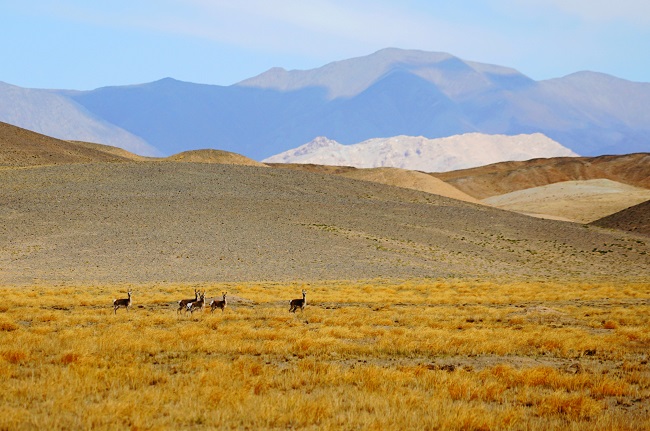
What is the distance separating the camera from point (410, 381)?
543 inches

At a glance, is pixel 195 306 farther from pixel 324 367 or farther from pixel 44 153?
pixel 44 153

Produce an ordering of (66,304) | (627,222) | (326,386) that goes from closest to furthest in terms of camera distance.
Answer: (326,386), (66,304), (627,222)

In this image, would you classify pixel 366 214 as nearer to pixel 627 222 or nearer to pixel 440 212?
pixel 440 212

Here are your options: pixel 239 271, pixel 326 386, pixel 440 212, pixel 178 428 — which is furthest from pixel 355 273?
pixel 178 428

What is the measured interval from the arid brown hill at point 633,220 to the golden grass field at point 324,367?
226 feet

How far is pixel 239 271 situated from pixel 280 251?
8258mm

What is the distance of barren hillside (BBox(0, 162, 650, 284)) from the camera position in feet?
172

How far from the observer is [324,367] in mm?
14734

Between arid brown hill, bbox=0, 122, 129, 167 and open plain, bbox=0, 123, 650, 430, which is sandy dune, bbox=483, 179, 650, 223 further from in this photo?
arid brown hill, bbox=0, 122, 129, 167

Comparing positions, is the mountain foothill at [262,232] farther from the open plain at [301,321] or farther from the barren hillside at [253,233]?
the open plain at [301,321]

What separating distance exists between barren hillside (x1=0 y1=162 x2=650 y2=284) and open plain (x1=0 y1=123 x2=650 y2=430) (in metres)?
0.35

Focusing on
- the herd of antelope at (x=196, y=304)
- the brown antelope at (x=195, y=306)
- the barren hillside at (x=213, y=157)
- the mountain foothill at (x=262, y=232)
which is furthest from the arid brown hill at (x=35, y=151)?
the brown antelope at (x=195, y=306)

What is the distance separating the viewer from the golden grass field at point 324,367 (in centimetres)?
1085

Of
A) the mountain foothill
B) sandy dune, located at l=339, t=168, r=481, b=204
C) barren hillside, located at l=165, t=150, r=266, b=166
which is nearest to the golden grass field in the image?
the mountain foothill
